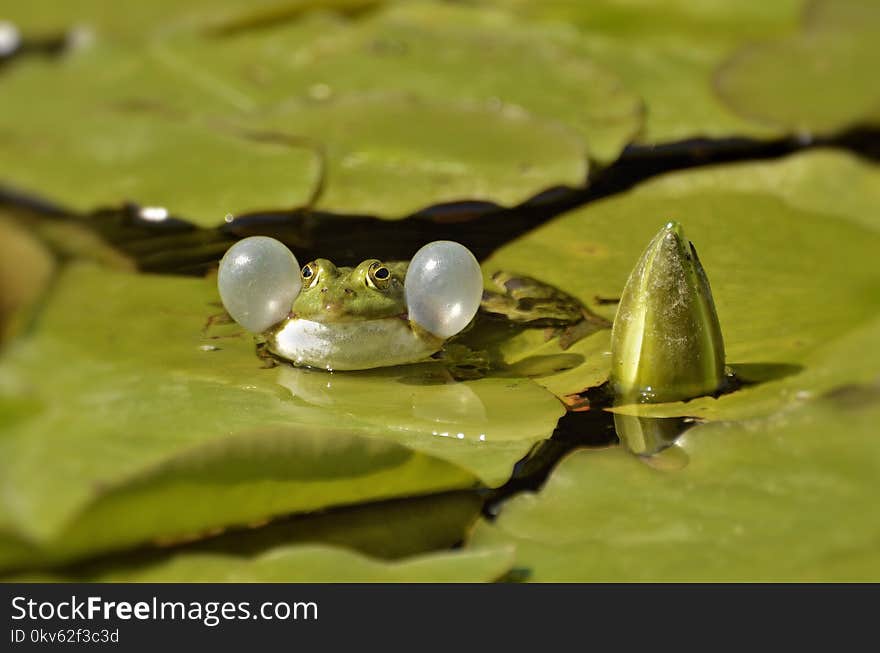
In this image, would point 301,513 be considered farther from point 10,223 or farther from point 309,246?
point 10,223

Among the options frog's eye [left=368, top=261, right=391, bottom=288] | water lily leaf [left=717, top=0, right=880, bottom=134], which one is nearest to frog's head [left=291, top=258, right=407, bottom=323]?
frog's eye [left=368, top=261, right=391, bottom=288]

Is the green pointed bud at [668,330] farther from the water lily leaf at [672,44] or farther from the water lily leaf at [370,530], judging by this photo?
the water lily leaf at [672,44]

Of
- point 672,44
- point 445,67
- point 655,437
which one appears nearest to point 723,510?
point 655,437

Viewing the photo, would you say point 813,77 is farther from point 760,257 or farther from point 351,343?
point 351,343

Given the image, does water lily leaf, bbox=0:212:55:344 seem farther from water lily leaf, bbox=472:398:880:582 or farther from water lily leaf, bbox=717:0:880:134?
water lily leaf, bbox=717:0:880:134

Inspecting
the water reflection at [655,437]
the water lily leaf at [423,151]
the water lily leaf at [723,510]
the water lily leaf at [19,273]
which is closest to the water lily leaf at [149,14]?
the water lily leaf at [423,151]
